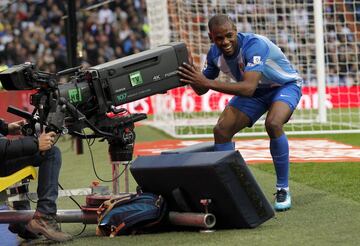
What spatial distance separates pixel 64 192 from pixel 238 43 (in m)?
1.88

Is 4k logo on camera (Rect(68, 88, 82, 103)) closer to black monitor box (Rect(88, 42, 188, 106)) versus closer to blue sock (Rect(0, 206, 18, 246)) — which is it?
black monitor box (Rect(88, 42, 188, 106))

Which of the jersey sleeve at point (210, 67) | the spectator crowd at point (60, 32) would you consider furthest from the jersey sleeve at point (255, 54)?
the spectator crowd at point (60, 32)

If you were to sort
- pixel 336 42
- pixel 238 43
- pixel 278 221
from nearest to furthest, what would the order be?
1. pixel 278 221
2. pixel 238 43
3. pixel 336 42

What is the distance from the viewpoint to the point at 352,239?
18.9 feet

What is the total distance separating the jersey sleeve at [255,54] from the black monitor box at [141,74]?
806 mm

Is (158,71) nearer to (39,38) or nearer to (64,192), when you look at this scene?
(64,192)

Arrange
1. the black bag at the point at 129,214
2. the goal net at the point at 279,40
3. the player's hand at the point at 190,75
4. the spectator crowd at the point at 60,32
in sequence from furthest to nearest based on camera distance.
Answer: the spectator crowd at the point at 60,32 → the goal net at the point at 279,40 → the player's hand at the point at 190,75 → the black bag at the point at 129,214

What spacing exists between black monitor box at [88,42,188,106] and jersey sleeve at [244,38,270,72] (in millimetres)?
806

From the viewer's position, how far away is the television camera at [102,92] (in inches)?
239

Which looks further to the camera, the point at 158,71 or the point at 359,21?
the point at 359,21

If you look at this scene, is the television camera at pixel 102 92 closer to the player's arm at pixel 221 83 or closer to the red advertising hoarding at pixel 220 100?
the player's arm at pixel 221 83

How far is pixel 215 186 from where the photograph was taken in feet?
20.2

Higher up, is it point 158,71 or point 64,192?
point 158,71

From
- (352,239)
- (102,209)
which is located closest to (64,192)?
(102,209)
